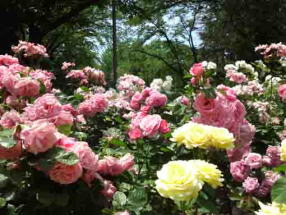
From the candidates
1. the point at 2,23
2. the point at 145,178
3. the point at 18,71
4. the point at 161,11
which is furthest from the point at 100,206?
the point at 161,11

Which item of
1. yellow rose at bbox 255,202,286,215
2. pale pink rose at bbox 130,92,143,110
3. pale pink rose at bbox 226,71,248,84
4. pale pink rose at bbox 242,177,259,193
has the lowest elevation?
pale pink rose at bbox 226,71,248,84

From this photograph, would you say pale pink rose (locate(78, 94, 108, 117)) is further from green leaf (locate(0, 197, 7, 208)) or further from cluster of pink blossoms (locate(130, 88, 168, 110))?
green leaf (locate(0, 197, 7, 208))

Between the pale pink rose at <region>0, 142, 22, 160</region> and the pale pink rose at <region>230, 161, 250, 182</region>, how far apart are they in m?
1.54

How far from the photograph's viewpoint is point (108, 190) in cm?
210

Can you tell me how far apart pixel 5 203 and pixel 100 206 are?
34cm

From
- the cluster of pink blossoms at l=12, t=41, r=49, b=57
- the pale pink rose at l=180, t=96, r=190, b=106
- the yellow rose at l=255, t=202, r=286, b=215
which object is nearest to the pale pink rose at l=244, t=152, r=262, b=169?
the pale pink rose at l=180, t=96, r=190, b=106

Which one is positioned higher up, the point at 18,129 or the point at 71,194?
the point at 18,129

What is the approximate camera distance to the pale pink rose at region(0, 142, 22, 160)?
1.96 metres

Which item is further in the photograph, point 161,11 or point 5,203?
point 161,11

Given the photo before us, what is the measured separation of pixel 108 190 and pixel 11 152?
39 centimetres

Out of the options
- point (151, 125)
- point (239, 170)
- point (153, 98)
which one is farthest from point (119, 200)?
point (153, 98)

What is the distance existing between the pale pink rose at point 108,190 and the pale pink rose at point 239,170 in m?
1.23

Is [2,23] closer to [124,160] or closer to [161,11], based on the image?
[161,11]

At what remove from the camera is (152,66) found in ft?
105
